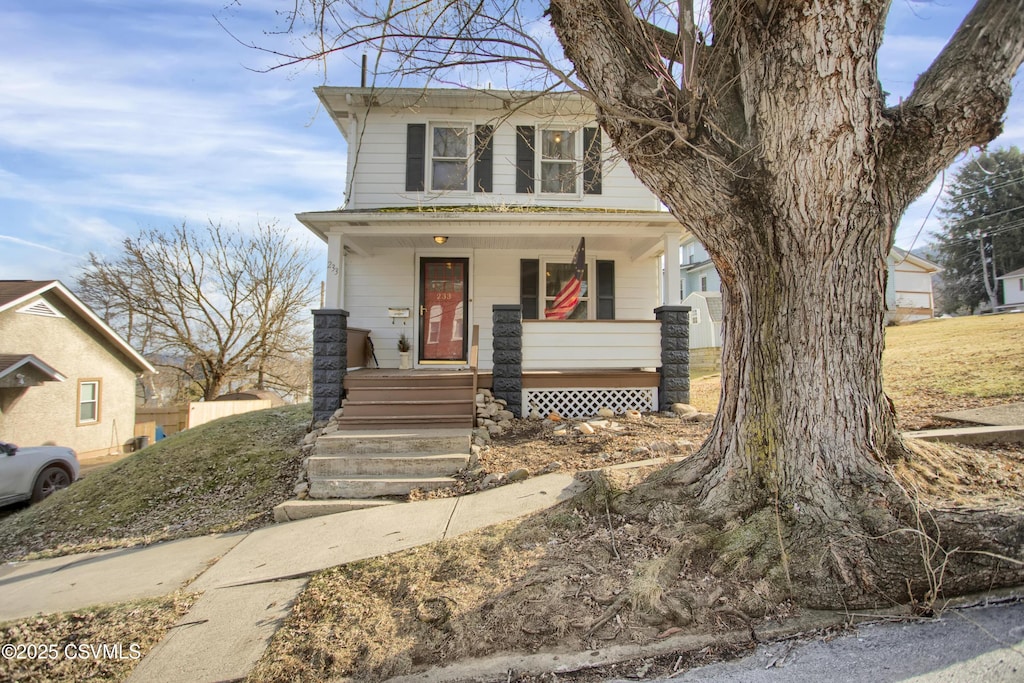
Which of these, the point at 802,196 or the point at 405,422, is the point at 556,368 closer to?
the point at 405,422

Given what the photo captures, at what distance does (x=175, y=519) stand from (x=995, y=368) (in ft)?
39.4

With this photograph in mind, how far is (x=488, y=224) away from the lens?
28.6 feet

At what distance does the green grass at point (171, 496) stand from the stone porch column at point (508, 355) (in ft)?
10.0

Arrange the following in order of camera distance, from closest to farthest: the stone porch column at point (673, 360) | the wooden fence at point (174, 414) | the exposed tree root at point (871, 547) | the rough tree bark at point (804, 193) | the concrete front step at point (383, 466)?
the exposed tree root at point (871, 547) → the rough tree bark at point (804, 193) → the concrete front step at point (383, 466) → the stone porch column at point (673, 360) → the wooden fence at point (174, 414)

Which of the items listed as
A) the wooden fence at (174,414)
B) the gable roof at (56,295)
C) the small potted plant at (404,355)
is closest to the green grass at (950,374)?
the small potted plant at (404,355)

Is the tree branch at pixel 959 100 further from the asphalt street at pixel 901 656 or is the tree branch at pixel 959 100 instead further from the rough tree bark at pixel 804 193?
the asphalt street at pixel 901 656

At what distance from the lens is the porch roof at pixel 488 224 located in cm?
843

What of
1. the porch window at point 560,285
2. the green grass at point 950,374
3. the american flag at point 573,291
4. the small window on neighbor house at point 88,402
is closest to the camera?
the green grass at point 950,374

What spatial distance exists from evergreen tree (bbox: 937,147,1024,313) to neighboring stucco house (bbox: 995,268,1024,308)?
47 centimetres

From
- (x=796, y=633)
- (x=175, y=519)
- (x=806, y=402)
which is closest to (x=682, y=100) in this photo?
(x=806, y=402)

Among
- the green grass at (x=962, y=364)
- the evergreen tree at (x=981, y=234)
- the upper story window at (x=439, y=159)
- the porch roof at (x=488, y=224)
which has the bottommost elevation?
the green grass at (x=962, y=364)

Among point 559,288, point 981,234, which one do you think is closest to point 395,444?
point 559,288

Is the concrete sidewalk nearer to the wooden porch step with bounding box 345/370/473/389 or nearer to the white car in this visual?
the wooden porch step with bounding box 345/370/473/389

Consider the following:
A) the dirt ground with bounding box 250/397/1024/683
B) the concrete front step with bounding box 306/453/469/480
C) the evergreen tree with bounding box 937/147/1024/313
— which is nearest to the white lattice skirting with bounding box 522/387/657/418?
the concrete front step with bounding box 306/453/469/480
